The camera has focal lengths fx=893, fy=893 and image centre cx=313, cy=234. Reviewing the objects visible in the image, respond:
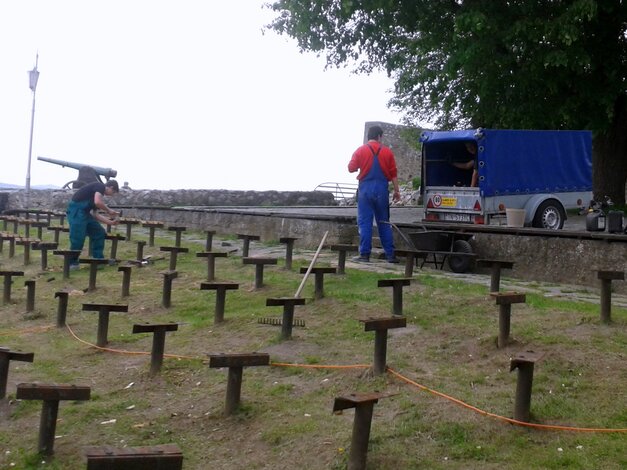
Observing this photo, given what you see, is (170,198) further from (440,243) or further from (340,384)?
(340,384)

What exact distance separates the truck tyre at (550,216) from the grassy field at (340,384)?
17.9 ft

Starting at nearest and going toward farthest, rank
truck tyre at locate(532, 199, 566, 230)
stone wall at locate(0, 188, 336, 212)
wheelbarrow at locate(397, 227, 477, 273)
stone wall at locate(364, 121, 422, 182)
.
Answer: wheelbarrow at locate(397, 227, 477, 273) → truck tyre at locate(532, 199, 566, 230) → stone wall at locate(0, 188, 336, 212) → stone wall at locate(364, 121, 422, 182)

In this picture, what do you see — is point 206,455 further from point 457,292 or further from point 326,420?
point 457,292

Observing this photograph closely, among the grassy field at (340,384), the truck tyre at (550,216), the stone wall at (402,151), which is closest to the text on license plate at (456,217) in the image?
the truck tyre at (550,216)

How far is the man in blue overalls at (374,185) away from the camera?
11266mm

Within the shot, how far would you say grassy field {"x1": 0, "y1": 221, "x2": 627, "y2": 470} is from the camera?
16.4 ft

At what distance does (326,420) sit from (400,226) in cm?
771

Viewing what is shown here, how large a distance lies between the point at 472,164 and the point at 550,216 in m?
1.58

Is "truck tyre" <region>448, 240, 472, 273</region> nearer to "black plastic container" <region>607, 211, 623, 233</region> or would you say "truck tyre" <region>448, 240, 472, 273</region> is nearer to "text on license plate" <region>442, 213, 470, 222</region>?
"black plastic container" <region>607, 211, 623, 233</region>

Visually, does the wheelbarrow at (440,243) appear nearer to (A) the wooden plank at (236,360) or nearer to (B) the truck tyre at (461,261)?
(B) the truck tyre at (461,261)

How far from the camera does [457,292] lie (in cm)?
874

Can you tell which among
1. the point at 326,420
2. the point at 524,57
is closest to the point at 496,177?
the point at 524,57

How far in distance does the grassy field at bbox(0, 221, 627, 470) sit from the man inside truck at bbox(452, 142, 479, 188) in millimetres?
5043

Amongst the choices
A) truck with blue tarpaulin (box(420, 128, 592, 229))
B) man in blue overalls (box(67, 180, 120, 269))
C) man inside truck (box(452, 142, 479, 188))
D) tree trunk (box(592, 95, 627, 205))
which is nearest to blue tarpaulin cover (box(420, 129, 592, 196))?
truck with blue tarpaulin (box(420, 128, 592, 229))
